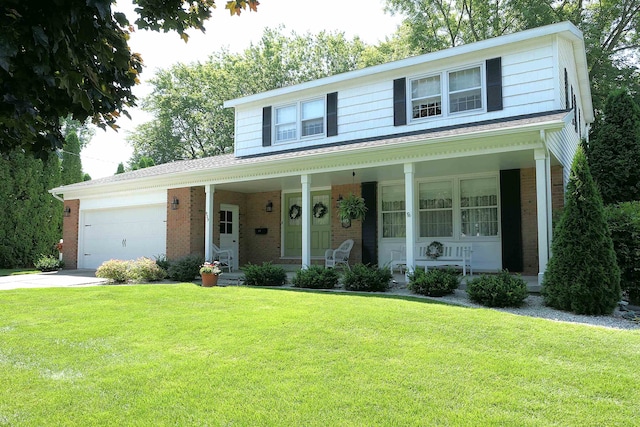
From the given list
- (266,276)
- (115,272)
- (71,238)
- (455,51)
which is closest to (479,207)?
(455,51)

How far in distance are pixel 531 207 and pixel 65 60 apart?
10.1 meters

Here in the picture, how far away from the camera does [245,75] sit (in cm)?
3067

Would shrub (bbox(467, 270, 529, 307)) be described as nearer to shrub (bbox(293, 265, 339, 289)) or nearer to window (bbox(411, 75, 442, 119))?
shrub (bbox(293, 265, 339, 289))

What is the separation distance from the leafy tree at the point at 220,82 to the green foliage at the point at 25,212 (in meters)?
14.1

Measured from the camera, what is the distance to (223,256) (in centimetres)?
1335

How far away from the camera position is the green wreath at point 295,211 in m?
14.0

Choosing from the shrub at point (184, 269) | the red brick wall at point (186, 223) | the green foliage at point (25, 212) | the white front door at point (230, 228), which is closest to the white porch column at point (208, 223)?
the shrub at point (184, 269)

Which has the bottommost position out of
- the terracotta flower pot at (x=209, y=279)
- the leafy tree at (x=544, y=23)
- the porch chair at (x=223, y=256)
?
the terracotta flower pot at (x=209, y=279)

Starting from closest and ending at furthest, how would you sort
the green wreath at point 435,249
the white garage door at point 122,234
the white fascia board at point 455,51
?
the white fascia board at point 455,51
the green wreath at point 435,249
the white garage door at point 122,234

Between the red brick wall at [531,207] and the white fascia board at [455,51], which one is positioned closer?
the white fascia board at [455,51]

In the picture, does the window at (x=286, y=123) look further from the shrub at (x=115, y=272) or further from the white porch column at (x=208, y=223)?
the shrub at (x=115, y=272)

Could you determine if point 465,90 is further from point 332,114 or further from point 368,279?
point 368,279

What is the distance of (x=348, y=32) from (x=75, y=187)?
22.3 metres

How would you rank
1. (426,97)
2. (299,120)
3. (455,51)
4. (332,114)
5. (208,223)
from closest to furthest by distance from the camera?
(455,51) < (426,97) < (208,223) < (332,114) < (299,120)
